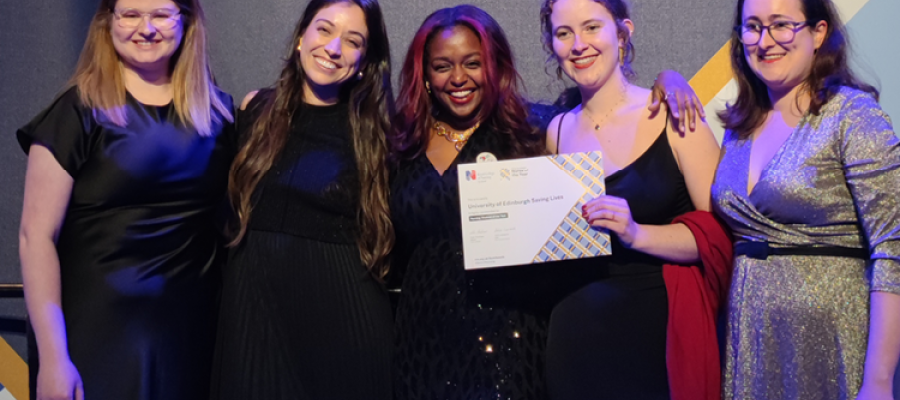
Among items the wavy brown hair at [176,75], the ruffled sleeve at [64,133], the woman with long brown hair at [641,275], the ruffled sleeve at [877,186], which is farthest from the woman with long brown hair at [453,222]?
the ruffled sleeve at [64,133]

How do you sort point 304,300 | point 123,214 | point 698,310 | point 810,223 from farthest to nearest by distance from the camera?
point 304,300, point 123,214, point 698,310, point 810,223

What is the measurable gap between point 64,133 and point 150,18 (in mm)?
409

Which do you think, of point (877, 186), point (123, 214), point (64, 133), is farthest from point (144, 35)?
point (877, 186)

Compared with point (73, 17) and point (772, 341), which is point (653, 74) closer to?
point (772, 341)

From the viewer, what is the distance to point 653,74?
2660 mm

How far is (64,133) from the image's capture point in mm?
1984

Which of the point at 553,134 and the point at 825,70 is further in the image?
the point at 553,134

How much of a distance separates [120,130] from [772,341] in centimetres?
182

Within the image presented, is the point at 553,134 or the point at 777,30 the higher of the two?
the point at 777,30

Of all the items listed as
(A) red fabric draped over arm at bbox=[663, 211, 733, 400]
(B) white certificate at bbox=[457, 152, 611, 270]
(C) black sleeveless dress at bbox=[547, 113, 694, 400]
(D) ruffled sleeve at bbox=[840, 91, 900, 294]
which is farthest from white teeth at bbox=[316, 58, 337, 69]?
(D) ruffled sleeve at bbox=[840, 91, 900, 294]

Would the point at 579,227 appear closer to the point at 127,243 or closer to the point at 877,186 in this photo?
the point at 877,186

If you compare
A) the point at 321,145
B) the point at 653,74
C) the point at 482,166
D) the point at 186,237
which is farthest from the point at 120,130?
the point at 653,74

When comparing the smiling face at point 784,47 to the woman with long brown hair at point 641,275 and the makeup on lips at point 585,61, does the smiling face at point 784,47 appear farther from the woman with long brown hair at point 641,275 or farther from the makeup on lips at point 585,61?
the makeup on lips at point 585,61

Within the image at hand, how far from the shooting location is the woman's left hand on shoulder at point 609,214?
6.11ft
